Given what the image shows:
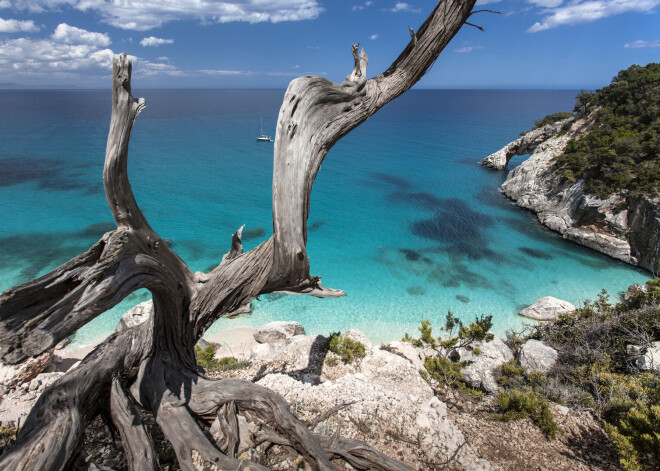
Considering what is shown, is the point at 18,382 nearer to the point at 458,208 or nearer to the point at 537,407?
the point at 537,407

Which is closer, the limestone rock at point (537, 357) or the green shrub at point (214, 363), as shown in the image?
the green shrub at point (214, 363)

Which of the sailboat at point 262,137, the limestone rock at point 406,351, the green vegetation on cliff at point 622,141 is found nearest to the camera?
the limestone rock at point 406,351

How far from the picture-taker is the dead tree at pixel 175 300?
257 cm

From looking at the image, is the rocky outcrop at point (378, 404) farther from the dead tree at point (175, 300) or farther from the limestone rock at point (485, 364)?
the limestone rock at point (485, 364)

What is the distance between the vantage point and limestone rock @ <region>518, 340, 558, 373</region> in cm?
887

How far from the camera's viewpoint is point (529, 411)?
5.70m

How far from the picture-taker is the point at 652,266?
691 inches

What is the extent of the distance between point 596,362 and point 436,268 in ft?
36.8

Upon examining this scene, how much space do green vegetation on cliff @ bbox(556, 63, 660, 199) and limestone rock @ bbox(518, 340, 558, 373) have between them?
581 inches

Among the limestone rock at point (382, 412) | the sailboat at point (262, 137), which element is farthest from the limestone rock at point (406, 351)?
the sailboat at point (262, 137)

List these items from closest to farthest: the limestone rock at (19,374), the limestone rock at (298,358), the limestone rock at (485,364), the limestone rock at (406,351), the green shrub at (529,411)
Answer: the green shrub at (529,411) → the limestone rock at (19,374) → the limestone rock at (485,364) → the limestone rock at (298,358) → the limestone rock at (406,351)

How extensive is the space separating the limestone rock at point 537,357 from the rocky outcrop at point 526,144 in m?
26.0

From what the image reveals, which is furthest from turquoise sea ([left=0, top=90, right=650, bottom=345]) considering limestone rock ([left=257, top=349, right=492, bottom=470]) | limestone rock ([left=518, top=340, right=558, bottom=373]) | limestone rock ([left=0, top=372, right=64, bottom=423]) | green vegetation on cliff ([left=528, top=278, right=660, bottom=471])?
limestone rock ([left=257, top=349, right=492, bottom=470])

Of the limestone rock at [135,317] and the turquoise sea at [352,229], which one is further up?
the turquoise sea at [352,229]
